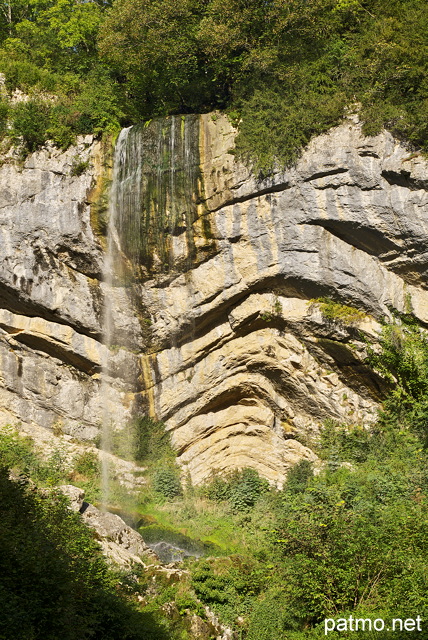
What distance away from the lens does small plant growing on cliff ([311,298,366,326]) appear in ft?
46.8

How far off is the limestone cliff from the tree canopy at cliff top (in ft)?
2.09

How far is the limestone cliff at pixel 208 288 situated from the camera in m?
14.0

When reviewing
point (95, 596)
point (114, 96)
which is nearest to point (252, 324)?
point (114, 96)

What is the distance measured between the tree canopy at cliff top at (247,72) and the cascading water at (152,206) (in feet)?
4.13

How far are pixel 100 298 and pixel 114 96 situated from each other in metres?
5.49

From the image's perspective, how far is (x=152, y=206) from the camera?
51.1 feet

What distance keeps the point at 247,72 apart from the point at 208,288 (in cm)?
554

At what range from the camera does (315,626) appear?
8.72m

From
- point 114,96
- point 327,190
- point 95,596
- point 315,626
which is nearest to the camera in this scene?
point 95,596

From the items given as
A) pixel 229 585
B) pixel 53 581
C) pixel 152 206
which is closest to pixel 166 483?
pixel 229 585

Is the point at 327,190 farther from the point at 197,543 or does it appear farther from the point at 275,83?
the point at 197,543

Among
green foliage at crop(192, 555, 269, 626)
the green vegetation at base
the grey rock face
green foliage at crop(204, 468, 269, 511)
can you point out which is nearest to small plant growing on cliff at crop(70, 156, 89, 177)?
the grey rock face

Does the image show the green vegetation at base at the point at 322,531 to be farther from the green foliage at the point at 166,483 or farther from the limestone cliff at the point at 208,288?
the limestone cliff at the point at 208,288

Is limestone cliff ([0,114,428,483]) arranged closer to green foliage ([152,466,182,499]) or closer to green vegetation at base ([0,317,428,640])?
green foliage ([152,466,182,499])
